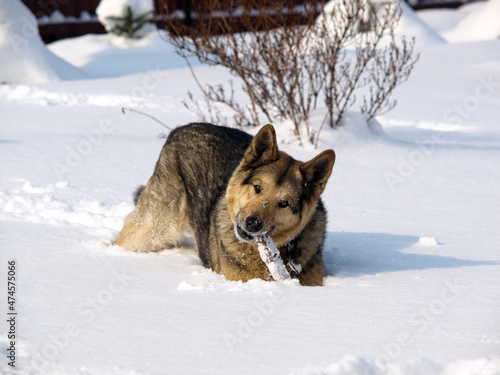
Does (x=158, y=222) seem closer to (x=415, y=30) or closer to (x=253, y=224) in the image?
(x=253, y=224)

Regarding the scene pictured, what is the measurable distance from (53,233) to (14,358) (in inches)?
A: 92.1

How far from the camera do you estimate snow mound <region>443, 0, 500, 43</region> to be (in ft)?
75.1

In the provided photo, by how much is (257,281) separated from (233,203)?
1.95 feet

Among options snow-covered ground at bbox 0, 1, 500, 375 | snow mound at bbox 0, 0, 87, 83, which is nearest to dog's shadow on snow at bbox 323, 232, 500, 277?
snow-covered ground at bbox 0, 1, 500, 375

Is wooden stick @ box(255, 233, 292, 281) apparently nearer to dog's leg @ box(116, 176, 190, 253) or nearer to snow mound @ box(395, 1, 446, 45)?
dog's leg @ box(116, 176, 190, 253)

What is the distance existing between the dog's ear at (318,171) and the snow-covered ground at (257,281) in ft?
2.31

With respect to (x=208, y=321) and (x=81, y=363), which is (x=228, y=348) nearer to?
(x=208, y=321)

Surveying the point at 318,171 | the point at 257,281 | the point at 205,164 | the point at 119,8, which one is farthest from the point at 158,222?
the point at 119,8

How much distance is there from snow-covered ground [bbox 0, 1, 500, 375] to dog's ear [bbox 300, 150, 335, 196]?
0.70 m

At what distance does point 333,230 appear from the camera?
561 cm

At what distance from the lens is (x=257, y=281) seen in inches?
157

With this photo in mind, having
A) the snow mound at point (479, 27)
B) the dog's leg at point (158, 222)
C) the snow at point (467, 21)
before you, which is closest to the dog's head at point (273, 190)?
the dog's leg at point (158, 222)

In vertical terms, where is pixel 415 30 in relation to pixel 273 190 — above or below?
below

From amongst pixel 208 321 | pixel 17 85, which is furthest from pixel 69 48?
pixel 208 321
